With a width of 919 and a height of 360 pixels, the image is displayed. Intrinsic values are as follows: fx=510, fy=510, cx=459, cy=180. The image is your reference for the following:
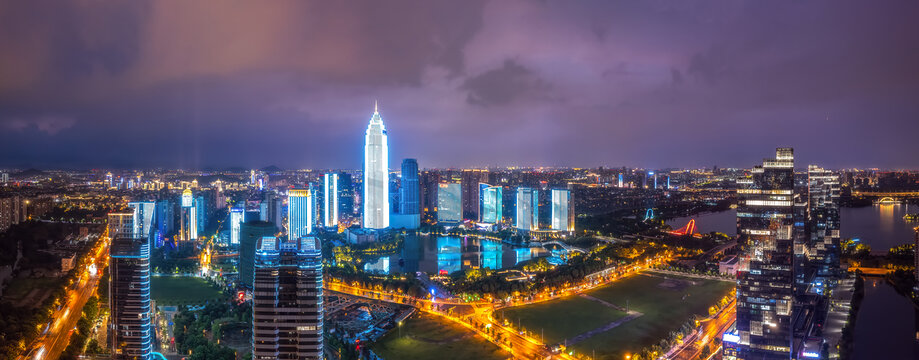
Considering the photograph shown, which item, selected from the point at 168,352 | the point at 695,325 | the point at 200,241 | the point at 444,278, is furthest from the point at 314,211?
the point at 695,325

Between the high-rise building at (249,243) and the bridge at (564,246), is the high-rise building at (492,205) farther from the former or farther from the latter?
the high-rise building at (249,243)

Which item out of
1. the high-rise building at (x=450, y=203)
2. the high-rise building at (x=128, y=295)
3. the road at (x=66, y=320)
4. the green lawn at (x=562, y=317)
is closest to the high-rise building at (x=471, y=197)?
the high-rise building at (x=450, y=203)

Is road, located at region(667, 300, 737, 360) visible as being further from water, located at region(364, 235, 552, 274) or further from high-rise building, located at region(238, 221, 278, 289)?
high-rise building, located at region(238, 221, 278, 289)

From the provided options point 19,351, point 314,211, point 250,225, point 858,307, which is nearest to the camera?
point 19,351

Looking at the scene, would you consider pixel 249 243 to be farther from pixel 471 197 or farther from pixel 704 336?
pixel 471 197

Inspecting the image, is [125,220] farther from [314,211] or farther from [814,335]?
[314,211]
